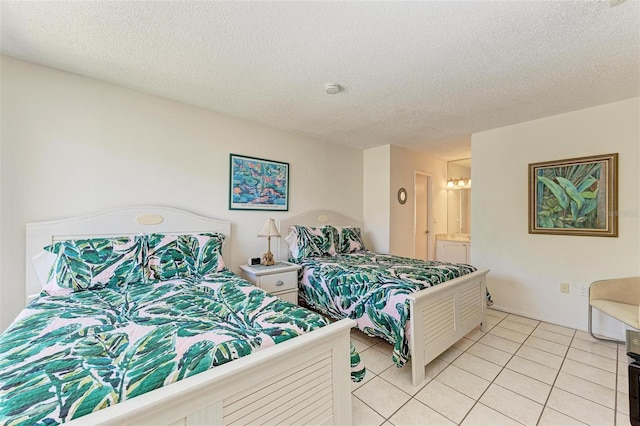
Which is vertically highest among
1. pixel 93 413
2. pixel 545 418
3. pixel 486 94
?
pixel 486 94

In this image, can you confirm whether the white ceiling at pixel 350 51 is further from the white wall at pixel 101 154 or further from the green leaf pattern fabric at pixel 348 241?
the green leaf pattern fabric at pixel 348 241

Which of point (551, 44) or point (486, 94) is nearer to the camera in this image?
point (551, 44)

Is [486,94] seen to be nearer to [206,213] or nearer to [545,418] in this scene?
[545,418]

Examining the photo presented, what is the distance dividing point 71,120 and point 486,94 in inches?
144

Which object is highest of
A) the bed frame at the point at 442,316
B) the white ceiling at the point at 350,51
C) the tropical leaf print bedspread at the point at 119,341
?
the white ceiling at the point at 350,51

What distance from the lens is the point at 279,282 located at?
2.81 m

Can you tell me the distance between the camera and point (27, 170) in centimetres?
202

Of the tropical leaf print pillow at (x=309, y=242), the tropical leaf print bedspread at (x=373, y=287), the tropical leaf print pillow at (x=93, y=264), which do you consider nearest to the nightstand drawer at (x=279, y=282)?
the tropical leaf print bedspread at (x=373, y=287)

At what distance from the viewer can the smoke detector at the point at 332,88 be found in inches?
90.9

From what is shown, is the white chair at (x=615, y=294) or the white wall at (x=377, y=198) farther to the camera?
the white wall at (x=377, y=198)

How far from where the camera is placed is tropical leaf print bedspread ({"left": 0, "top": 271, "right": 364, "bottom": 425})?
2.75 feet

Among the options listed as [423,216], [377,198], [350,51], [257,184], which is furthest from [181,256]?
[423,216]

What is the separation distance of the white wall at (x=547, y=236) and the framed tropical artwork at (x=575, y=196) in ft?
0.22

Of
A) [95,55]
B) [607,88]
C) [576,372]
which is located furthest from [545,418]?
[95,55]
